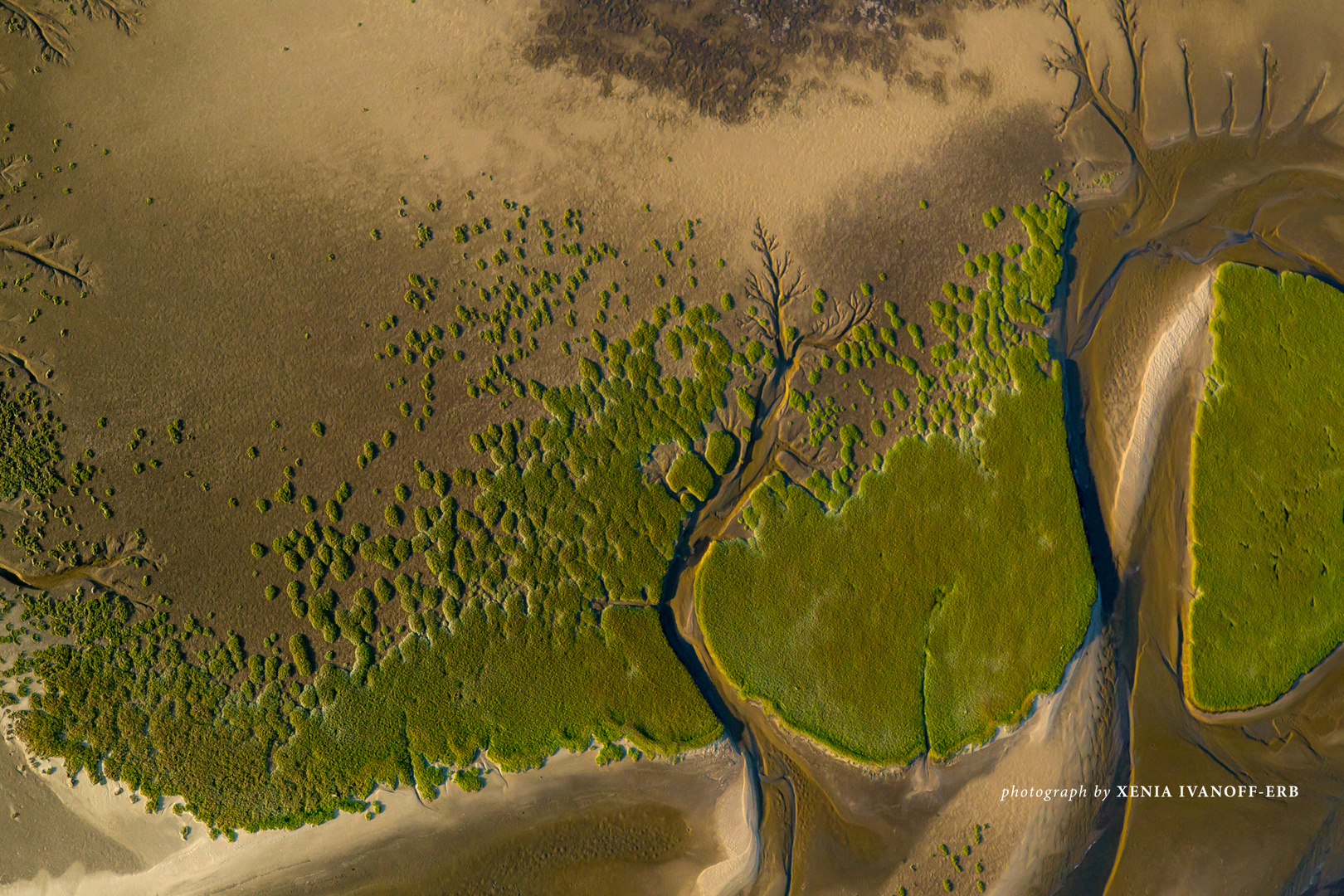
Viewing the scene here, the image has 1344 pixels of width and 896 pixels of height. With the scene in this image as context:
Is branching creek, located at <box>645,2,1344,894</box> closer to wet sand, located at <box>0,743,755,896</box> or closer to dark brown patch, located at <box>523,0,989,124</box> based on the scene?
wet sand, located at <box>0,743,755,896</box>

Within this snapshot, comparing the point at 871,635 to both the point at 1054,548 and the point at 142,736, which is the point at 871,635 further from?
the point at 142,736

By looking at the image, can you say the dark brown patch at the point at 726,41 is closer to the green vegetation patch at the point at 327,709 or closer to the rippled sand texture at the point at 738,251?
the rippled sand texture at the point at 738,251

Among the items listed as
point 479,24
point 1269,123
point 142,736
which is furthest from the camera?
point 1269,123

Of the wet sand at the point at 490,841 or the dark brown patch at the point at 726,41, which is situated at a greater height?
the dark brown patch at the point at 726,41

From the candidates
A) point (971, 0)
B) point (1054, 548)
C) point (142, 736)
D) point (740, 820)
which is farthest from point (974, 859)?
point (971, 0)

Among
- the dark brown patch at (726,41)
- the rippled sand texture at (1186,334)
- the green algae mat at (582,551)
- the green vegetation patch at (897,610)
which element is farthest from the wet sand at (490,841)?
the dark brown patch at (726,41)

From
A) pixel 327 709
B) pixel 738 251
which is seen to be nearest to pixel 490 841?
pixel 327 709
